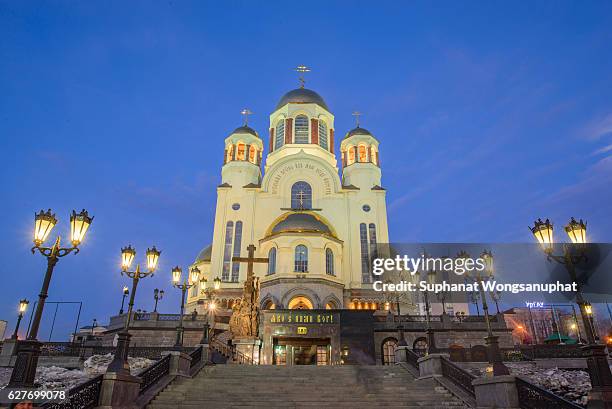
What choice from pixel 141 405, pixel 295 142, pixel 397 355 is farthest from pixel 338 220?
Answer: pixel 141 405

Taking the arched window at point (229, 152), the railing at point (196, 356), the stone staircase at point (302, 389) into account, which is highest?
the arched window at point (229, 152)

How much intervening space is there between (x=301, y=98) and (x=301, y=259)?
21.1 m

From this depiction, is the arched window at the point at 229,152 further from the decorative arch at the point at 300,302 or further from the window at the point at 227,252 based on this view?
the decorative arch at the point at 300,302

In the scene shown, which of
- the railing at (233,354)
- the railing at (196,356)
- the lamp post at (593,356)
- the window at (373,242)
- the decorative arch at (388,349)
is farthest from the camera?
the window at (373,242)

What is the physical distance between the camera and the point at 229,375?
1377 centimetres

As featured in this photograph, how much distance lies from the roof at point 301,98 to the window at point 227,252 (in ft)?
53.7

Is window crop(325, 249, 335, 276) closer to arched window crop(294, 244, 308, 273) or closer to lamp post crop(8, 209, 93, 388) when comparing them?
arched window crop(294, 244, 308, 273)

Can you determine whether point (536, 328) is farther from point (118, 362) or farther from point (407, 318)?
point (118, 362)

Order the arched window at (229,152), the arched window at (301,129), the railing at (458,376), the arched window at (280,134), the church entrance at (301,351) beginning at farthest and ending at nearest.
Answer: the arched window at (280,134)
the arched window at (301,129)
the arched window at (229,152)
the church entrance at (301,351)
the railing at (458,376)

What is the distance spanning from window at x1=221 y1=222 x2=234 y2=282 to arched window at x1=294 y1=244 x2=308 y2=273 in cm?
647

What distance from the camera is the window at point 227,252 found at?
34125mm

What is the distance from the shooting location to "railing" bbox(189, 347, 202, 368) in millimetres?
14273

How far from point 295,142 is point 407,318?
72.4ft

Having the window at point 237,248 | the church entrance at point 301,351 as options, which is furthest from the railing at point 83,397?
the window at point 237,248
